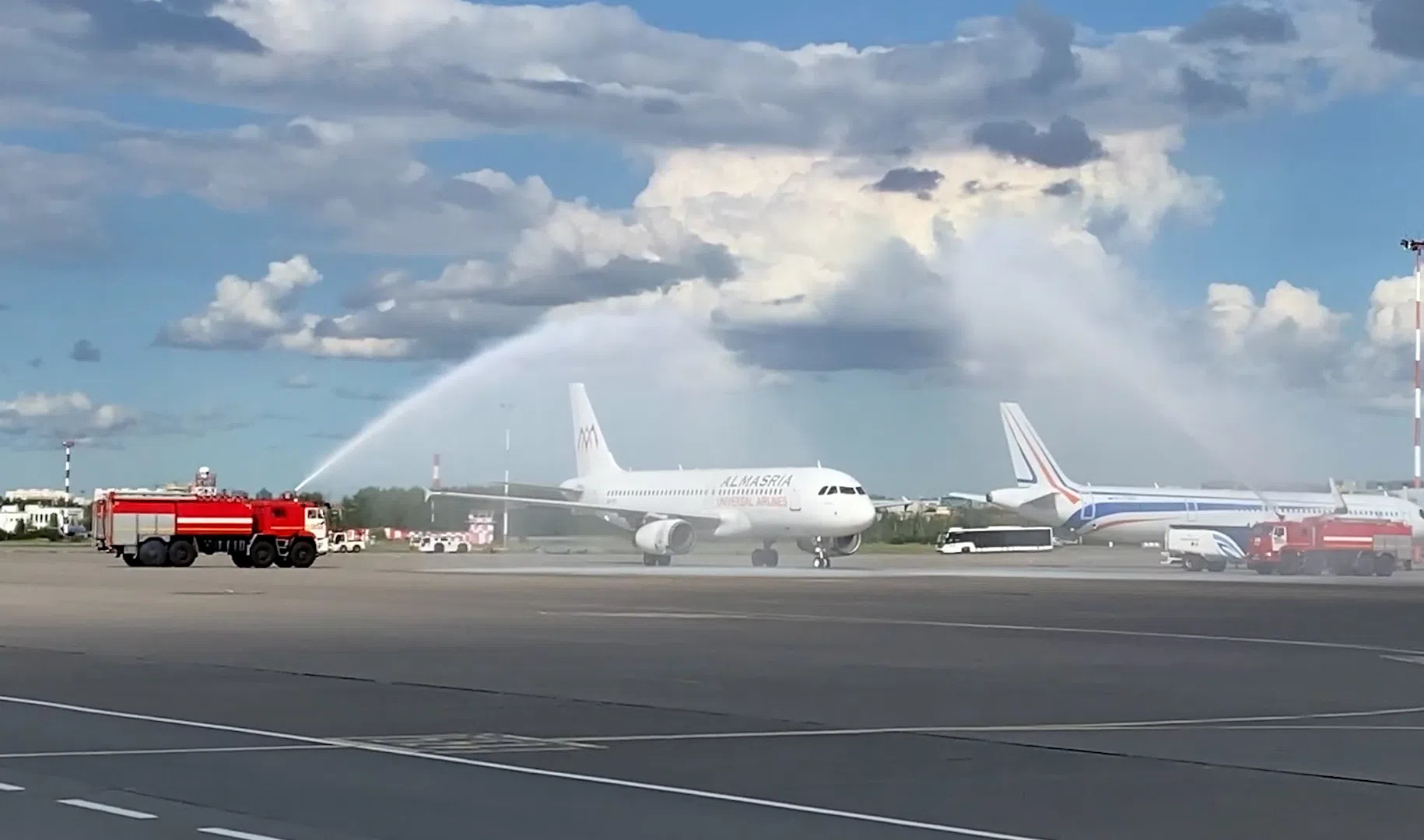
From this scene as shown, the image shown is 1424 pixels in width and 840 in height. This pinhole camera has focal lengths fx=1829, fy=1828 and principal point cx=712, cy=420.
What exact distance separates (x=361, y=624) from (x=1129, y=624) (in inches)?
636

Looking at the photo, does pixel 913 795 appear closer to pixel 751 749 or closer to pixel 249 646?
pixel 751 749

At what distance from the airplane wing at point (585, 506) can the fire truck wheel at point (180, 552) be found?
12147 mm

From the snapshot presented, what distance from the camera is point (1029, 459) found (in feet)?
364

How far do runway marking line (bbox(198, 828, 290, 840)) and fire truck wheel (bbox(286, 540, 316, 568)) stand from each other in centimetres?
6714

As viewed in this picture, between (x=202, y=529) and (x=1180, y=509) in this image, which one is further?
(x=1180, y=509)

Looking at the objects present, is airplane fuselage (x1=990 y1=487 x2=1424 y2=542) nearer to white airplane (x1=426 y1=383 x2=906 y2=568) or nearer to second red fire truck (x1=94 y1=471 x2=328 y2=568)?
white airplane (x1=426 y1=383 x2=906 y2=568)

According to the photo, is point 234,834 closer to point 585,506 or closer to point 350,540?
point 585,506

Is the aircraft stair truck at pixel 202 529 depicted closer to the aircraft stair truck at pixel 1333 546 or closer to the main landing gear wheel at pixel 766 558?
the main landing gear wheel at pixel 766 558

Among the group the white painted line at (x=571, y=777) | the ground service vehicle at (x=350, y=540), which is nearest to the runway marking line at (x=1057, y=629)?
the white painted line at (x=571, y=777)

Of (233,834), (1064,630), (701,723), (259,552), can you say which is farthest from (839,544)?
(233,834)

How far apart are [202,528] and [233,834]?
6678 cm

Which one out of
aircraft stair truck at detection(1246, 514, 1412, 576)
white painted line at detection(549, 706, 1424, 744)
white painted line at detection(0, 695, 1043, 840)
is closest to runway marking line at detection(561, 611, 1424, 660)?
white painted line at detection(549, 706, 1424, 744)

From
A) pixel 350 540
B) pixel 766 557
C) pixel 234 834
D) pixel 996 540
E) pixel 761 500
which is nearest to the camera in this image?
pixel 234 834

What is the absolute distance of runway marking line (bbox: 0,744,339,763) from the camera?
16109 mm
